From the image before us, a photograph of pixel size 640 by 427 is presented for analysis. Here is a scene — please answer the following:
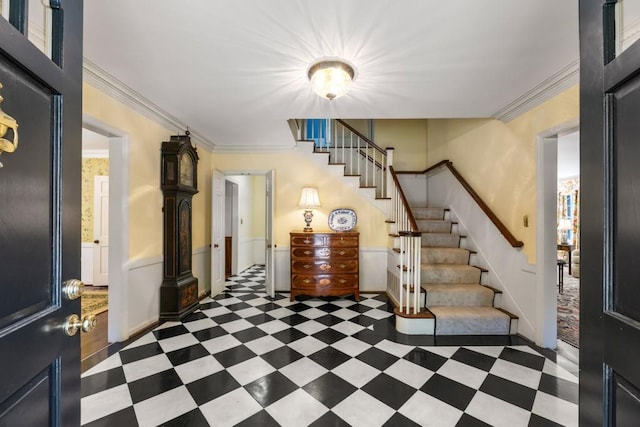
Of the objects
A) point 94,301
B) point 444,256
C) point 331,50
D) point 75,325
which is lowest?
point 94,301

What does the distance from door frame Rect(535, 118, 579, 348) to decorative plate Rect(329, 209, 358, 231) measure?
2.26 metres

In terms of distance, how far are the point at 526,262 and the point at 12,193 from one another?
3464 mm

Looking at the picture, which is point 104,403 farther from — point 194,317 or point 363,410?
point 363,410

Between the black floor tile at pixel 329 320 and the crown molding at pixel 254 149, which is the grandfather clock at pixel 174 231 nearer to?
the crown molding at pixel 254 149

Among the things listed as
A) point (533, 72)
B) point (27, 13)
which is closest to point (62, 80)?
point (27, 13)

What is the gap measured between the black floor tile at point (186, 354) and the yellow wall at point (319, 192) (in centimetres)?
210

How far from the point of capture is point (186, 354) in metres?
2.29

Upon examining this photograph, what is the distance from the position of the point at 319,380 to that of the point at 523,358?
70.7 inches

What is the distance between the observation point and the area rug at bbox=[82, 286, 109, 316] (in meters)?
3.38

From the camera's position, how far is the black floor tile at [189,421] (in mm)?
1518

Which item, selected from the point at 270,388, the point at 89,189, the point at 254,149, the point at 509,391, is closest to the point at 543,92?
the point at 509,391

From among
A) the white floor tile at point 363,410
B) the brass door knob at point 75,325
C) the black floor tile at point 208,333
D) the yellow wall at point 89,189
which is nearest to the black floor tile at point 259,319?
the black floor tile at point 208,333

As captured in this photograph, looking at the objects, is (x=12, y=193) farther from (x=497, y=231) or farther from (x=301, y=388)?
(x=497, y=231)

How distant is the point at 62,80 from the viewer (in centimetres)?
78
